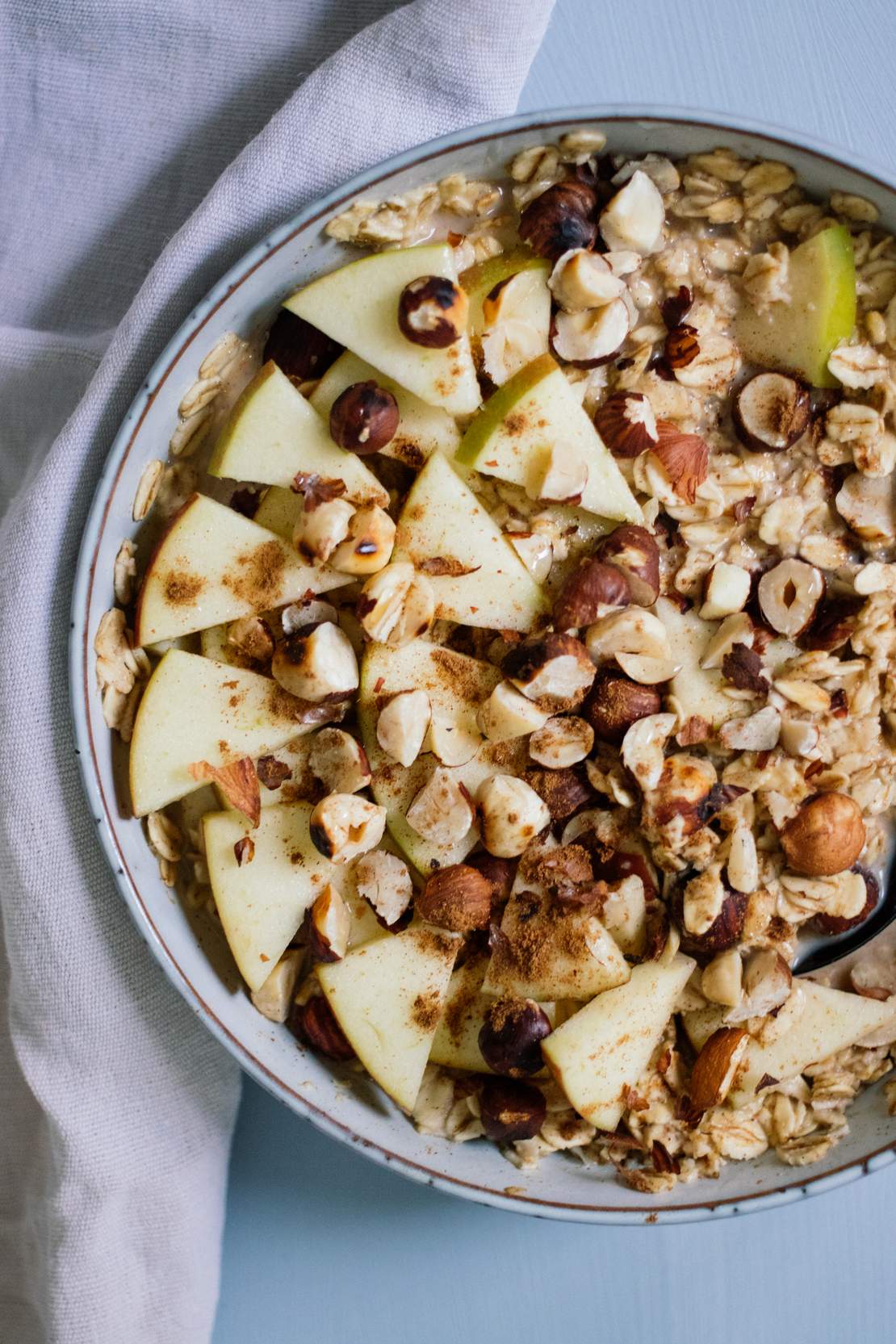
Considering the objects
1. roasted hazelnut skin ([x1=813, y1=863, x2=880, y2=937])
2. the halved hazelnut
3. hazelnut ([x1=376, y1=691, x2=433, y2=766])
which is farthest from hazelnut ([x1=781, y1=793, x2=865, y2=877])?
the halved hazelnut

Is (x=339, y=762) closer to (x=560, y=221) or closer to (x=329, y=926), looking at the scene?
(x=329, y=926)

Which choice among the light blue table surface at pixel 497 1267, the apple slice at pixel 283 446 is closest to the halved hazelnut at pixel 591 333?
the apple slice at pixel 283 446

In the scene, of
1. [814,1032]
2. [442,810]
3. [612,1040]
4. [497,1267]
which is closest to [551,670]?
[442,810]

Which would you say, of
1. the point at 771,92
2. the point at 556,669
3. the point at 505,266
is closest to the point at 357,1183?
the point at 556,669

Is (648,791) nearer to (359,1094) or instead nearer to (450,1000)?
(450,1000)

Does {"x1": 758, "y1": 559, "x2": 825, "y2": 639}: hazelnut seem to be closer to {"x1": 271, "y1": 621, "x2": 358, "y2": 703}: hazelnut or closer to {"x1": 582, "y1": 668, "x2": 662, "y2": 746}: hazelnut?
{"x1": 582, "y1": 668, "x2": 662, "y2": 746}: hazelnut

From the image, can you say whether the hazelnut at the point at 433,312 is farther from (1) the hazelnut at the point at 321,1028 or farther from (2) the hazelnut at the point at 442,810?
(1) the hazelnut at the point at 321,1028
